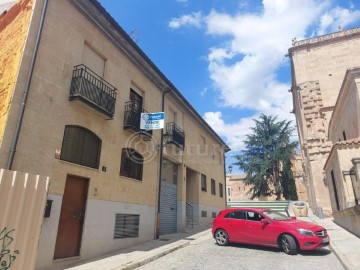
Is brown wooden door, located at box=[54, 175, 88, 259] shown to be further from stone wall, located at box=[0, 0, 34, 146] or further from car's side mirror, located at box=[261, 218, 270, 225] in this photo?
car's side mirror, located at box=[261, 218, 270, 225]

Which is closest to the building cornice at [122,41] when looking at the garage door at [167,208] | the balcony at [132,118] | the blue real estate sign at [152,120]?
the balcony at [132,118]

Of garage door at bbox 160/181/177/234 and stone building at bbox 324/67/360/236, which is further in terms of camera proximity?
garage door at bbox 160/181/177/234

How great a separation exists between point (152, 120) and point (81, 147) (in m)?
3.50

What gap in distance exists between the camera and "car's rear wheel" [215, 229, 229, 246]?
10477 millimetres

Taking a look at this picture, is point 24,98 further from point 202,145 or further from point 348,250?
point 202,145

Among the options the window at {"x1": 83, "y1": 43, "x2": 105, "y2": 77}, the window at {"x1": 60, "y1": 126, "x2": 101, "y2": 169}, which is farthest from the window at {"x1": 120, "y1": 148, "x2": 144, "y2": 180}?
the window at {"x1": 83, "y1": 43, "x2": 105, "y2": 77}

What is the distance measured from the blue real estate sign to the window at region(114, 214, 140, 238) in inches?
150

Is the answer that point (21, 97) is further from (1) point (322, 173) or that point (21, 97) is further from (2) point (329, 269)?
(1) point (322, 173)

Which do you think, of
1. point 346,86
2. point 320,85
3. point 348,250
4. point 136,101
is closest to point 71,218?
point 136,101

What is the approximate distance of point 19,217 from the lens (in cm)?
435

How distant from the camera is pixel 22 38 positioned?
24.3 feet

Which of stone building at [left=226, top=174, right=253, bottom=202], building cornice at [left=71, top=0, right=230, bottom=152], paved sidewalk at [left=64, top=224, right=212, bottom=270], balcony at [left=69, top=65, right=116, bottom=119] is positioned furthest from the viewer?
stone building at [left=226, top=174, right=253, bottom=202]

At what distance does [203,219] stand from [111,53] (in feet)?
43.6

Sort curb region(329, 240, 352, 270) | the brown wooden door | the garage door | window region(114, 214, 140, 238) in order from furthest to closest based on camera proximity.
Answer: the garage door < window region(114, 214, 140, 238) < the brown wooden door < curb region(329, 240, 352, 270)
